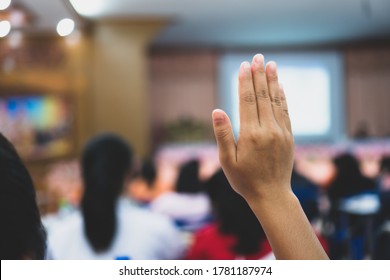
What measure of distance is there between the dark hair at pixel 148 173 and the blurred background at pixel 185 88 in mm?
61

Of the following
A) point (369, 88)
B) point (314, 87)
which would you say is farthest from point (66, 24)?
point (369, 88)

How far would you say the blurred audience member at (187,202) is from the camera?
8.43 ft

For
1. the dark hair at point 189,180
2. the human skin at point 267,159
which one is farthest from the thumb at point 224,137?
the dark hair at point 189,180

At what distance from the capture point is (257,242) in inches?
53.3

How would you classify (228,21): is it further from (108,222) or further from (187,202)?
(108,222)

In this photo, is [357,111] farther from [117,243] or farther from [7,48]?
[117,243]

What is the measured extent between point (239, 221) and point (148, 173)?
2101 millimetres

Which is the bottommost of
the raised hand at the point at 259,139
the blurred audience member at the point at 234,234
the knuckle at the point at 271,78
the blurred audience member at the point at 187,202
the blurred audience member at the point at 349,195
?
the blurred audience member at the point at 349,195

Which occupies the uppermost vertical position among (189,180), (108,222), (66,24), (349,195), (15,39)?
(15,39)

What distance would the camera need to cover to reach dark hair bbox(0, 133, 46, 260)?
46 centimetres

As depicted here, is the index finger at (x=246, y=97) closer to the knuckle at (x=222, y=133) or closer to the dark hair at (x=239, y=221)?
the knuckle at (x=222, y=133)

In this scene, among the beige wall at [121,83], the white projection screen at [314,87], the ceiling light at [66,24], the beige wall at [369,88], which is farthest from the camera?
the beige wall at [369,88]

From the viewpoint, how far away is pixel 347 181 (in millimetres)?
3426
